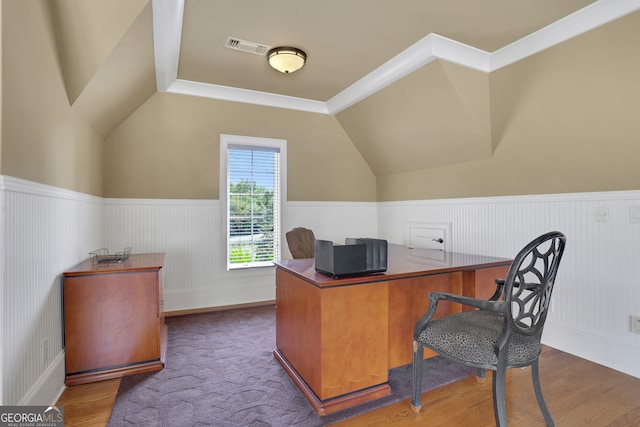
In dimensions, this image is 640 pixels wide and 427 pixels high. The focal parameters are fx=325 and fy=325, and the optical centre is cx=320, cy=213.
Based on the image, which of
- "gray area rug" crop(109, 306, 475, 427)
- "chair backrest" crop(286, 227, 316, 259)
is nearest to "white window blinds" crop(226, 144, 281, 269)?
"chair backrest" crop(286, 227, 316, 259)

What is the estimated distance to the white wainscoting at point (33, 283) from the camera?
150 cm

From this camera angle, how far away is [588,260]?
8.82 feet

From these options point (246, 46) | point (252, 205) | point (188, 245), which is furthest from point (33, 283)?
point (252, 205)

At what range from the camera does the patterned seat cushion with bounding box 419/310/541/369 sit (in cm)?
166

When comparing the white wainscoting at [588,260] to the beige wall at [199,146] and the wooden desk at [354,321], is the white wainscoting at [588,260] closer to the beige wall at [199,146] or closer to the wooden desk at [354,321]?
the wooden desk at [354,321]

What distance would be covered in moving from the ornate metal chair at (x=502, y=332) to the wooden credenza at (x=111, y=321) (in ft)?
6.28

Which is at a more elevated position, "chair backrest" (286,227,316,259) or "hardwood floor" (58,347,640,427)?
"chair backrest" (286,227,316,259)

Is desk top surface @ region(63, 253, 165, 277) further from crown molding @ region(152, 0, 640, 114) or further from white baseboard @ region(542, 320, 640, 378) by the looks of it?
white baseboard @ region(542, 320, 640, 378)

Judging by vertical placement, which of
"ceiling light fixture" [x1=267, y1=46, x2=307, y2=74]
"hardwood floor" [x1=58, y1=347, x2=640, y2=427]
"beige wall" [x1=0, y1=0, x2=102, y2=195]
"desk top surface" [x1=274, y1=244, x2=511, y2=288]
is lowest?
"hardwood floor" [x1=58, y1=347, x2=640, y2=427]

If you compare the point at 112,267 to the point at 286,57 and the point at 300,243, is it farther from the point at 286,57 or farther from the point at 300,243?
the point at 286,57

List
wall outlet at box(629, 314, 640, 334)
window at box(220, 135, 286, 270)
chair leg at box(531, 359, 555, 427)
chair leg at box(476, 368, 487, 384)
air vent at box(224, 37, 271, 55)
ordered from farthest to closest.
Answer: window at box(220, 135, 286, 270), air vent at box(224, 37, 271, 55), wall outlet at box(629, 314, 640, 334), chair leg at box(476, 368, 487, 384), chair leg at box(531, 359, 555, 427)

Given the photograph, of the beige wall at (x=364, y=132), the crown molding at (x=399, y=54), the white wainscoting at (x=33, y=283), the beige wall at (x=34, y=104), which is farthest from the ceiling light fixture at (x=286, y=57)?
the white wainscoting at (x=33, y=283)

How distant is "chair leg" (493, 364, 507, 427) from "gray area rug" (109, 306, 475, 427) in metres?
0.65

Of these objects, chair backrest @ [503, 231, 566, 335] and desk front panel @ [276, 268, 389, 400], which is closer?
chair backrest @ [503, 231, 566, 335]
